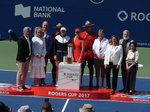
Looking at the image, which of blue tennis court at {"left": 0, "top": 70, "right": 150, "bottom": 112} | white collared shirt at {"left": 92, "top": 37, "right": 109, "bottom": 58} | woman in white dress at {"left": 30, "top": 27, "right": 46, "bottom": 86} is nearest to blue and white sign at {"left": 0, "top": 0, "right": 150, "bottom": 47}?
white collared shirt at {"left": 92, "top": 37, "right": 109, "bottom": 58}

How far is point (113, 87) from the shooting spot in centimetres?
1348

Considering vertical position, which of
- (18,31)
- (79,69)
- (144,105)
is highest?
(18,31)

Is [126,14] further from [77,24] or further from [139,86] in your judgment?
[139,86]

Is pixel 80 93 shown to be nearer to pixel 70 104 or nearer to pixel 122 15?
pixel 70 104

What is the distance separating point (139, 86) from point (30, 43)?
4.35 m

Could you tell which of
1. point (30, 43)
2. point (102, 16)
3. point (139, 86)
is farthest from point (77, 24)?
point (30, 43)

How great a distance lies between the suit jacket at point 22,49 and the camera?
1276 centimetres

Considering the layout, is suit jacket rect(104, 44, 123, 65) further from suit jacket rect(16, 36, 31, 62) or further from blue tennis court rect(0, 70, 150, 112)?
suit jacket rect(16, 36, 31, 62)

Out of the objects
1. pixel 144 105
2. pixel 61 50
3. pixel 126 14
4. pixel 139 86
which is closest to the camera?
pixel 144 105

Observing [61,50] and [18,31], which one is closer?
[61,50]

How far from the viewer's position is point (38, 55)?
1316 centimetres

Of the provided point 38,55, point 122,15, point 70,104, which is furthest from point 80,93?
point 122,15

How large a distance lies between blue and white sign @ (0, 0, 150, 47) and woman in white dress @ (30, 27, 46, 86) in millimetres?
8898

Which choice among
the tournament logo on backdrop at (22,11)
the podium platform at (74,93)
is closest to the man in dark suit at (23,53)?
the podium platform at (74,93)
